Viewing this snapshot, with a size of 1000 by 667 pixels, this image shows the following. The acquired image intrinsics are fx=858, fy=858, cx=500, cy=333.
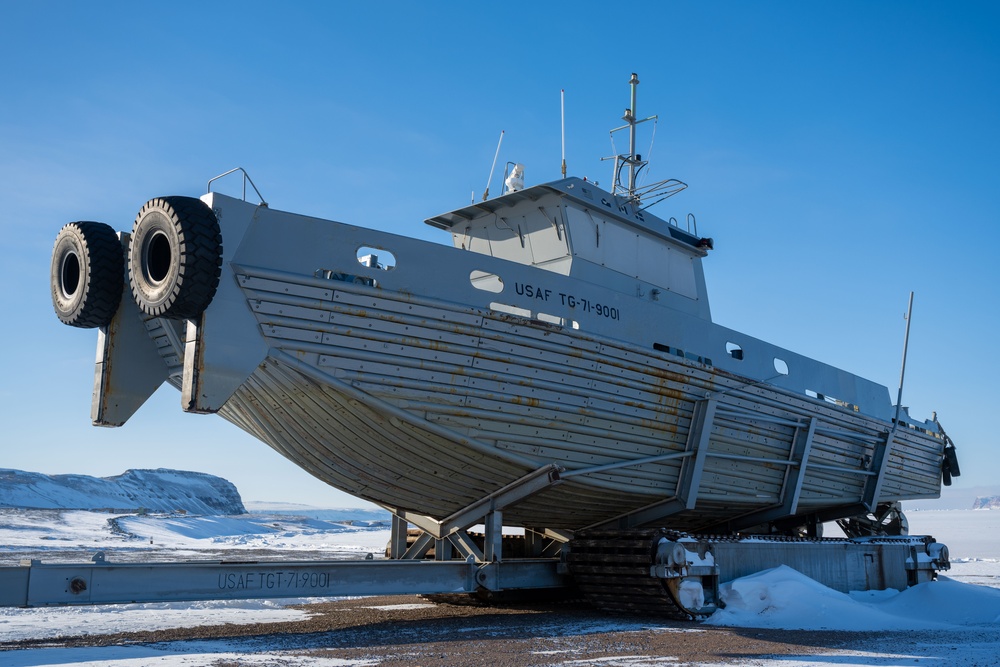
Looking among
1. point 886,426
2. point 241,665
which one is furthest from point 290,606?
point 886,426

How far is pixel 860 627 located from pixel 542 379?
460cm

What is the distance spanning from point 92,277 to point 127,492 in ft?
259

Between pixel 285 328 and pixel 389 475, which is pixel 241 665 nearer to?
pixel 285 328

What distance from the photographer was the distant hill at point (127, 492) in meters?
64.5

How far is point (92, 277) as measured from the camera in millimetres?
8516

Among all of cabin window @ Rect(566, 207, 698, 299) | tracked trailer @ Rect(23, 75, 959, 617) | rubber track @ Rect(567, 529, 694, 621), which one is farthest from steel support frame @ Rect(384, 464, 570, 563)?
cabin window @ Rect(566, 207, 698, 299)

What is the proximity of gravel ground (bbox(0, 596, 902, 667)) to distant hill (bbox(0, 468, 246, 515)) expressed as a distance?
176 ft

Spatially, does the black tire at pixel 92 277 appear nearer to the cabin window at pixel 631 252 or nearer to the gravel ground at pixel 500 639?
the gravel ground at pixel 500 639

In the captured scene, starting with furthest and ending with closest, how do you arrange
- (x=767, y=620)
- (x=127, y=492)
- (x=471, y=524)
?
(x=127, y=492) → (x=471, y=524) → (x=767, y=620)

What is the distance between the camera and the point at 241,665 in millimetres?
6355

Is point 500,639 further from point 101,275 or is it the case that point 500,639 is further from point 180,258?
point 101,275

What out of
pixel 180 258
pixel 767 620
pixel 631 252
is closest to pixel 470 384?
pixel 180 258

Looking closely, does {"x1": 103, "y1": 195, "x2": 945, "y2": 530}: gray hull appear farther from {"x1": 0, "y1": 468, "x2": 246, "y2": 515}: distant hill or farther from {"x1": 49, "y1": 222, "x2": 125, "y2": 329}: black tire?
{"x1": 0, "y1": 468, "x2": 246, "y2": 515}: distant hill

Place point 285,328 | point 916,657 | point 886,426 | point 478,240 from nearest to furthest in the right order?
point 916,657
point 285,328
point 478,240
point 886,426
